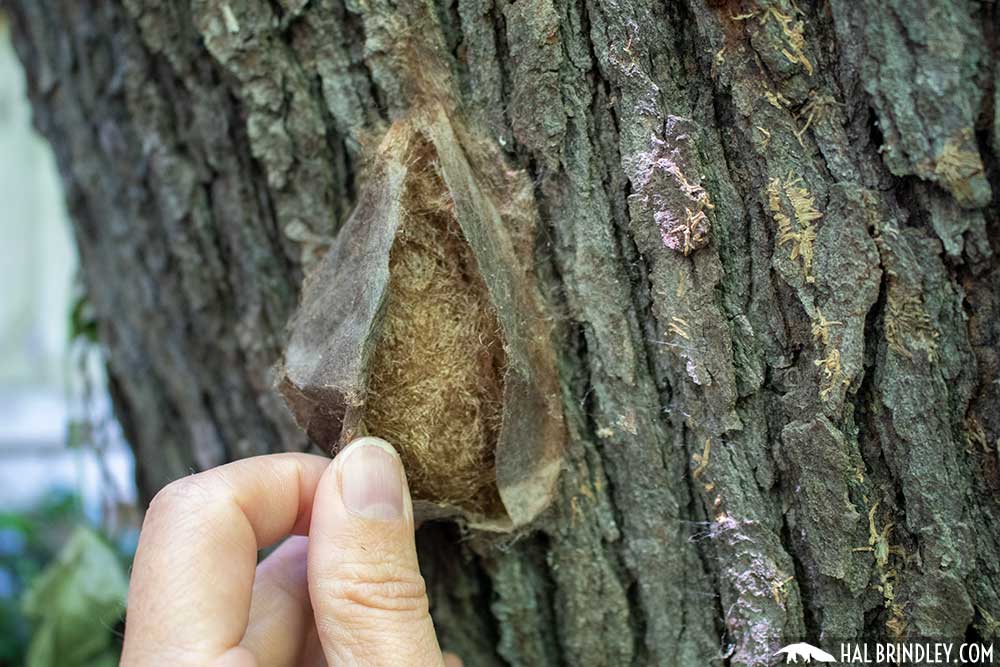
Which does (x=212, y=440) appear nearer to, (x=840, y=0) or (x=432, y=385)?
(x=432, y=385)

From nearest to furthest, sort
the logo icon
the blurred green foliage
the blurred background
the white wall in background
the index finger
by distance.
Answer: the index finger → the logo icon → the blurred green foliage → the blurred background → the white wall in background

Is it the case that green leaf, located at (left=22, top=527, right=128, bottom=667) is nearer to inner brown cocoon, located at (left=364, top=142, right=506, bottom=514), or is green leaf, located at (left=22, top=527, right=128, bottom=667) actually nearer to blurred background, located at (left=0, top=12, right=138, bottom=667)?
inner brown cocoon, located at (left=364, top=142, right=506, bottom=514)

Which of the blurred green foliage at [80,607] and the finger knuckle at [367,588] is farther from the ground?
the finger knuckle at [367,588]

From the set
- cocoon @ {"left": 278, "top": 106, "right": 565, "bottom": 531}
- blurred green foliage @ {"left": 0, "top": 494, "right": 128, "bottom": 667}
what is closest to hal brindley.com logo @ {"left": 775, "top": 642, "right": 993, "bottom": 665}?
cocoon @ {"left": 278, "top": 106, "right": 565, "bottom": 531}

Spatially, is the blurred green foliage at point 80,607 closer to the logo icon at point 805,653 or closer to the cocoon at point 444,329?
the cocoon at point 444,329

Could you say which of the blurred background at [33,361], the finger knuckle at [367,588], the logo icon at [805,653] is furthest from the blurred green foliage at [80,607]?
the blurred background at [33,361]

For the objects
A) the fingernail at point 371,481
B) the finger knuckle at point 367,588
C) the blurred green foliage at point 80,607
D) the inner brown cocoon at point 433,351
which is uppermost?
the inner brown cocoon at point 433,351
